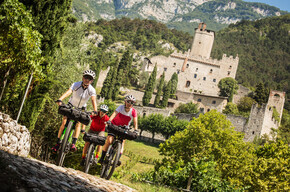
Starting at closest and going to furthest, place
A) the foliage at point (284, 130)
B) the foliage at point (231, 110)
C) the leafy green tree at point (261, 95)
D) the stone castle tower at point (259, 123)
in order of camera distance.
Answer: the stone castle tower at point (259, 123) < the foliage at point (284, 130) < the foliage at point (231, 110) < the leafy green tree at point (261, 95)

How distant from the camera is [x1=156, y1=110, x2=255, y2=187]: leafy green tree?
68.8 feet

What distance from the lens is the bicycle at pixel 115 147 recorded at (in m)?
7.03

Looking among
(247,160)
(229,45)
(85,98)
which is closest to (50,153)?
(85,98)

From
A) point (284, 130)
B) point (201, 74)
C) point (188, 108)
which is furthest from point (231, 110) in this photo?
point (201, 74)

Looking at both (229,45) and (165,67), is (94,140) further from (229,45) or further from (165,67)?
(229,45)

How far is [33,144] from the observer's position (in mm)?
10164

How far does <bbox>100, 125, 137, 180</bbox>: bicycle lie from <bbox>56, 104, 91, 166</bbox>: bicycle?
2.54ft

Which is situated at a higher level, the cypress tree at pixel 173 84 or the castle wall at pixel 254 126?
the cypress tree at pixel 173 84

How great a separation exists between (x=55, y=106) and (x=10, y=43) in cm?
418

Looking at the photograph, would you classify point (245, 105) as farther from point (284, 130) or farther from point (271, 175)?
point (271, 175)

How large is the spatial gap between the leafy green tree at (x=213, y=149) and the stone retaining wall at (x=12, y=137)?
14395 millimetres

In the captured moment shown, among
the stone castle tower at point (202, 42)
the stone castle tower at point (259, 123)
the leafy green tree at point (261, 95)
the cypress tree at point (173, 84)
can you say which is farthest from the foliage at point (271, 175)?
the stone castle tower at point (202, 42)

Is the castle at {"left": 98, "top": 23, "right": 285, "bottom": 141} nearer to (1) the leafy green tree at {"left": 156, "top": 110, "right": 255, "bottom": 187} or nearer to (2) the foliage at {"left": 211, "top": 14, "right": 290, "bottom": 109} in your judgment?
(2) the foliage at {"left": 211, "top": 14, "right": 290, "bottom": 109}

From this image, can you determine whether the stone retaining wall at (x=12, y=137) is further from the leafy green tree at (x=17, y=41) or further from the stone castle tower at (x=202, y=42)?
the stone castle tower at (x=202, y=42)
